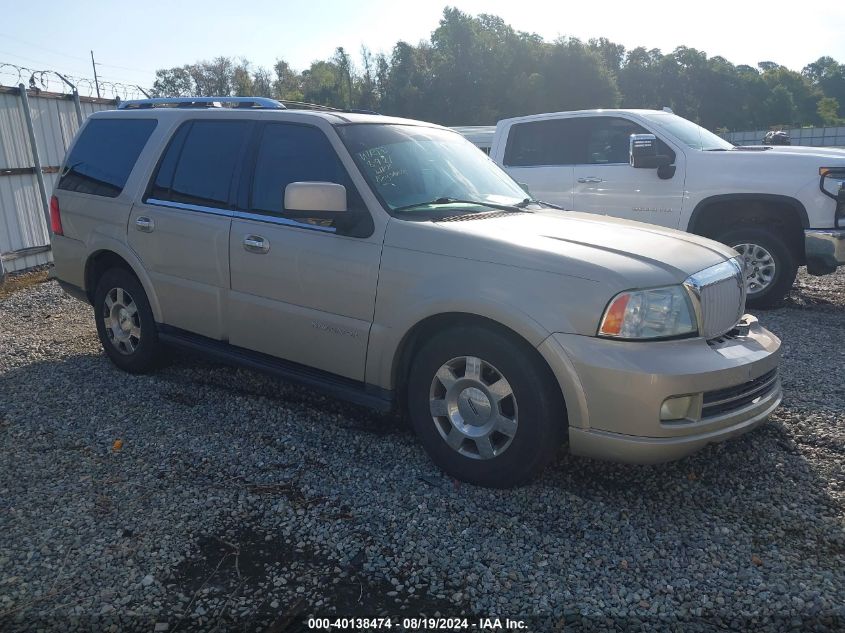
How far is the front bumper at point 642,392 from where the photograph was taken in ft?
10.3

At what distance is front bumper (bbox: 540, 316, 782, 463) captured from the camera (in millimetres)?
3143

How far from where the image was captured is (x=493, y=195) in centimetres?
448

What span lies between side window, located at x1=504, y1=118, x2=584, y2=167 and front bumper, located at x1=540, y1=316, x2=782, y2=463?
558cm

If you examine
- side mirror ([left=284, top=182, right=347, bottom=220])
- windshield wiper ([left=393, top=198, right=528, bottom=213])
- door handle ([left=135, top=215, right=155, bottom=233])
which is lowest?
door handle ([left=135, top=215, right=155, bottom=233])

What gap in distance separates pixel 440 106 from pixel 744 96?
37492 mm

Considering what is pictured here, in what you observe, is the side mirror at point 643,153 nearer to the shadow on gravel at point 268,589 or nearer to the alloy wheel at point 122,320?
the alloy wheel at point 122,320

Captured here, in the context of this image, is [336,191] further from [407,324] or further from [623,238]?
[623,238]

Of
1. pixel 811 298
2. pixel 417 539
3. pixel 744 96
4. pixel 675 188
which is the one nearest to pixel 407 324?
pixel 417 539

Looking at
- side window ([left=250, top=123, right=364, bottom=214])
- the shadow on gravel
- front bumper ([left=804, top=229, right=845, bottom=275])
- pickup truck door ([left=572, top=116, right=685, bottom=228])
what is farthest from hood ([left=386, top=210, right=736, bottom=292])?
pickup truck door ([left=572, top=116, right=685, bottom=228])

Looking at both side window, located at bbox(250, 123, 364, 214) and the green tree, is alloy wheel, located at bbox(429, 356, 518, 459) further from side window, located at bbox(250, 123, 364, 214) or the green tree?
the green tree

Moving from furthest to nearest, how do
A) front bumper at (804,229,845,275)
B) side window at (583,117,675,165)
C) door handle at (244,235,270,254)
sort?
side window at (583,117,675,165) < front bumper at (804,229,845,275) < door handle at (244,235,270,254)

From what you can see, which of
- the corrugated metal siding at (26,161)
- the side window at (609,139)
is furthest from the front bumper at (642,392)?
the corrugated metal siding at (26,161)

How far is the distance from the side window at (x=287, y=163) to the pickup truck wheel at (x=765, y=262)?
4846mm

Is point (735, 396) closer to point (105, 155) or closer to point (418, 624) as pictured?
point (418, 624)
